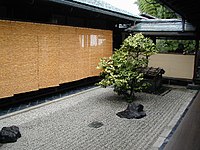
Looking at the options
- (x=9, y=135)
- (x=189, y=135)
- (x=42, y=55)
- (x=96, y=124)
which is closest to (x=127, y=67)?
(x=96, y=124)

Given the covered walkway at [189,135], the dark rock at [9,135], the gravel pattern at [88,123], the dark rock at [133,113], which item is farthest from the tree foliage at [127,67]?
the covered walkway at [189,135]

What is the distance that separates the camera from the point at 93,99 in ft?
28.9

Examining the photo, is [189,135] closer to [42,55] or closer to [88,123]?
[88,123]

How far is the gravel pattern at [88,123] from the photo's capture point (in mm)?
4848

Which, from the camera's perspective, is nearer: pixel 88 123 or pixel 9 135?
pixel 9 135

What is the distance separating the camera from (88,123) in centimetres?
616

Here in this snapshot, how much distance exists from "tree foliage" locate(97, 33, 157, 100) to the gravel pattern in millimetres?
657

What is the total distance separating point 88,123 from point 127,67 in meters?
3.20

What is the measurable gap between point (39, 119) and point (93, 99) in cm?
288

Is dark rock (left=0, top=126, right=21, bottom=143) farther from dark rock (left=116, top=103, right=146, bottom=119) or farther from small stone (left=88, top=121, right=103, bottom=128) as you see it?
dark rock (left=116, top=103, right=146, bottom=119)

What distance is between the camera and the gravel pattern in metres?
4.85

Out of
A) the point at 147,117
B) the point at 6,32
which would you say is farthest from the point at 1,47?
the point at 147,117

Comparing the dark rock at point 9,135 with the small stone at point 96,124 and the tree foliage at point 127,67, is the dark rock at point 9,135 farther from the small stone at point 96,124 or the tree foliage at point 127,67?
the tree foliage at point 127,67

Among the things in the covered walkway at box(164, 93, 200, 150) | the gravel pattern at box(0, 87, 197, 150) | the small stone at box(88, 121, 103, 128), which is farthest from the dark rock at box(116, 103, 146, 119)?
the covered walkway at box(164, 93, 200, 150)
